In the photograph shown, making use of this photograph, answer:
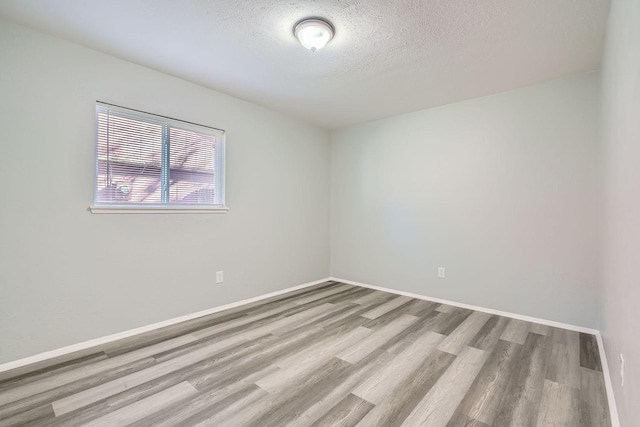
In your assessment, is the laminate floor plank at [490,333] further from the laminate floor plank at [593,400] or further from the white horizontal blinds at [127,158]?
the white horizontal blinds at [127,158]

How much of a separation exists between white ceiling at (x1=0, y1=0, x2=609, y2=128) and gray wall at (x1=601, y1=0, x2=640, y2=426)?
0.49 m

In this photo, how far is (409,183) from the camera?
12.6ft

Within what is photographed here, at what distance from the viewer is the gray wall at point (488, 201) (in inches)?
106

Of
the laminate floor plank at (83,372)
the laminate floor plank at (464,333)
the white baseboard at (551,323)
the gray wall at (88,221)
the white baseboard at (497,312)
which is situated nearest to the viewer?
the white baseboard at (551,323)

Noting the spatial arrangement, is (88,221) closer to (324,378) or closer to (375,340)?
(324,378)

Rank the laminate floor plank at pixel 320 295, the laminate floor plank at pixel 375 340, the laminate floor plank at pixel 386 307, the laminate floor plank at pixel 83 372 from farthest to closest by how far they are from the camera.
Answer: the laminate floor plank at pixel 320 295 < the laminate floor plank at pixel 386 307 < the laminate floor plank at pixel 375 340 < the laminate floor plank at pixel 83 372

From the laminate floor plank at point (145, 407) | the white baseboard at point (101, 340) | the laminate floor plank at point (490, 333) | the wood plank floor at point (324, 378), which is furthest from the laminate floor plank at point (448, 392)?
the white baseboard at point (101, 340)

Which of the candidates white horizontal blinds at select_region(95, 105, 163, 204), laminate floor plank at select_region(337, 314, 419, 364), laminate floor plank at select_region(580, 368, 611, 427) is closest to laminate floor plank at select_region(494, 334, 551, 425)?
laminate floor plank at select_region(580, 368, 611, 427)

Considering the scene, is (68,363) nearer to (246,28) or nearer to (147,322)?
(147,322)

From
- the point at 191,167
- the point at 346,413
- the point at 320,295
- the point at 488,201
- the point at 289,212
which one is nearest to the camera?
the point at 346,413

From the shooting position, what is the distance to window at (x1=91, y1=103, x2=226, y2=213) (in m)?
2.47


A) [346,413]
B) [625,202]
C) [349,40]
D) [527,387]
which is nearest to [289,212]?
[349,40]

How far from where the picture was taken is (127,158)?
2.59 metres

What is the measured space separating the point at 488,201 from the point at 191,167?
10.7ft
